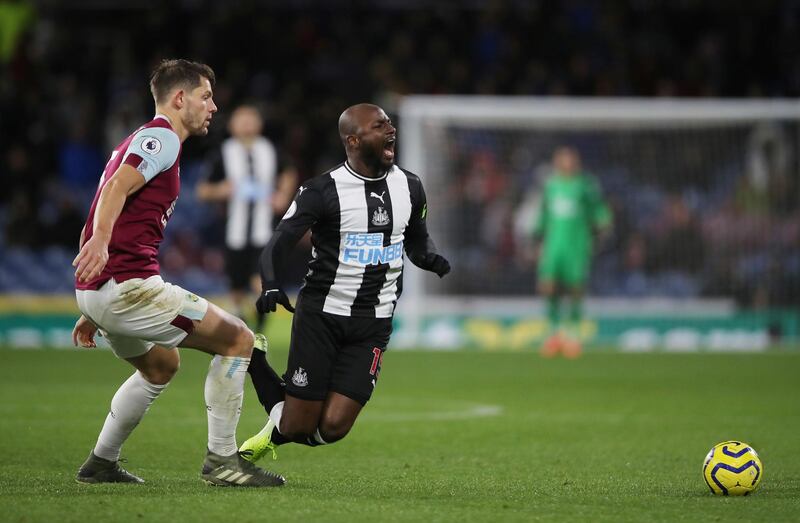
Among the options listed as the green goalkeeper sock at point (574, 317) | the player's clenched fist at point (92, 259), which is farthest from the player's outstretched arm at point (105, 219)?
the green goalkeeper sock at point (574, 317)

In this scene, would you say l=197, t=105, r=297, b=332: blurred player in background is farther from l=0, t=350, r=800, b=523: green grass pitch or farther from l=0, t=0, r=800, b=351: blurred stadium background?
l=0, t=0, r=800, b=351: blurred stadium background

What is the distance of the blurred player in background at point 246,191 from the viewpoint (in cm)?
1385

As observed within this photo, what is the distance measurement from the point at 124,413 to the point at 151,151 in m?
1.28

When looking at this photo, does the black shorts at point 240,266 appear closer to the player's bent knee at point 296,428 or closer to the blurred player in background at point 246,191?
the blurred player in background at point 246,191

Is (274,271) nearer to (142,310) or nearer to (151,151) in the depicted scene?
(142,310)

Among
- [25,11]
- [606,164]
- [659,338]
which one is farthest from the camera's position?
[25,11]

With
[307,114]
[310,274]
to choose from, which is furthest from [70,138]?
[310,274]

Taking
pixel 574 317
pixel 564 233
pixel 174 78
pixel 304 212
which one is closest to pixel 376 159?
pixel 304 212

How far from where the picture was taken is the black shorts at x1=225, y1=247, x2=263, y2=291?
14.1 m

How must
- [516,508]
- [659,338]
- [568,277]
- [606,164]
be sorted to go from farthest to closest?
[606,164] → [659,338] → [568,277] → [516,508]

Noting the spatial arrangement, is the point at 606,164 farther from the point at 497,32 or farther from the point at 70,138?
the point at 70,138

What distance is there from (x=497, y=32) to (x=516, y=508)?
17183 millimetres

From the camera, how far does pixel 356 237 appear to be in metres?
6.60

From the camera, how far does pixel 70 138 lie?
64.3 ft
